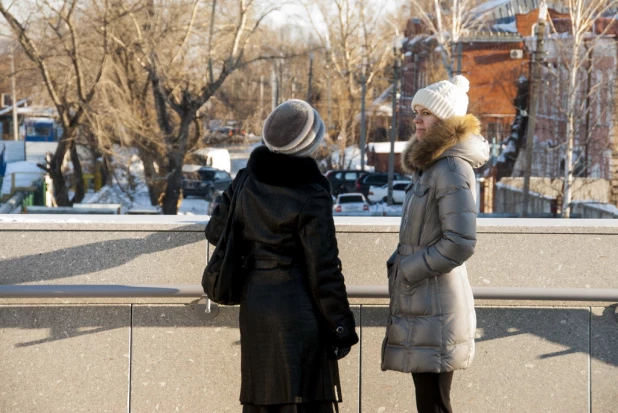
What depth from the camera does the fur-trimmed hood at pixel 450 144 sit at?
3197mm

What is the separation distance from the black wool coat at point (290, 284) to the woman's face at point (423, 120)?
463 mm

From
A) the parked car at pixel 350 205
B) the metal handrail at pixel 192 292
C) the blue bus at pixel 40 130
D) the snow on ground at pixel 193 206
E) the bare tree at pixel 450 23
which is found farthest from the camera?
the blue bus at pixel 40 130

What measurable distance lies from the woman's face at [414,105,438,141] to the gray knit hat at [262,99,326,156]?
0.44m

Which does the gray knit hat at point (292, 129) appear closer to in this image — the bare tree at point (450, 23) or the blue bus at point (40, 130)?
the bare tree at point (450, 23)

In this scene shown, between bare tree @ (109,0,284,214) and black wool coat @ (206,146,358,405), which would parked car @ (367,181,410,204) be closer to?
bare tree @ (109,0,284,214)

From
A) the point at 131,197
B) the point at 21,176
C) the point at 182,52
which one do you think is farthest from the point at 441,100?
the point at 21,176

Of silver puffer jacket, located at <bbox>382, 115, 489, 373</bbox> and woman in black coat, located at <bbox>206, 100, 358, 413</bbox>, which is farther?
silver puffer jacket, located at <bbox>382, 115, 489, 373</bbox>

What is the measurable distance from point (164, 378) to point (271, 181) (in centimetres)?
147

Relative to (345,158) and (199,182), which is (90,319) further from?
(345,158)

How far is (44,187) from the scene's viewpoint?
43.9 metres

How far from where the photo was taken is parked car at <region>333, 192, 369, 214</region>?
36812 mm

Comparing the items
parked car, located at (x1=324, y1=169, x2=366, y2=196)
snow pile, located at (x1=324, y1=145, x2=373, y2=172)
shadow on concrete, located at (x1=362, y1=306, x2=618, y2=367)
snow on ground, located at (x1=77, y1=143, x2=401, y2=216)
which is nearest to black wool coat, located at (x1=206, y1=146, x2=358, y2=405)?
shadow on concrete, located at (x1=362, y1=306, x2=618, y2=367)

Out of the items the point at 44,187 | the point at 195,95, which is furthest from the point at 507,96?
the point at 44,187

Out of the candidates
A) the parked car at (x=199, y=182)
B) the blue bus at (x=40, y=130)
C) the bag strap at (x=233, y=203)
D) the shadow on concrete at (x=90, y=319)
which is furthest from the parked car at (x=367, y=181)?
the bag strap at (x=233, y=203)
